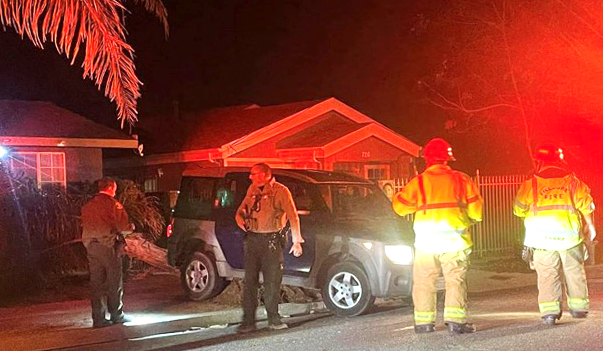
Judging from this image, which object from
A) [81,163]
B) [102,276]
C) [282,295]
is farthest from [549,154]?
[81,163]

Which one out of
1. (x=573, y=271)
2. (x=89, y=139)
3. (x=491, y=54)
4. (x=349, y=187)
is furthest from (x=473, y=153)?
(x=573, y=271)

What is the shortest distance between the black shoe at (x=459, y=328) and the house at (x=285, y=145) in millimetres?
14244

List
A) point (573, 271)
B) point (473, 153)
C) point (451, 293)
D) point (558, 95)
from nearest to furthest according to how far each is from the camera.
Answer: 1. point (451, 293)
2. point (573, 271)
3. point (558, 95)
4. point (473, 153)

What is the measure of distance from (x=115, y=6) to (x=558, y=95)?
13427 mm

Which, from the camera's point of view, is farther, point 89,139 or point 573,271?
point 89,139

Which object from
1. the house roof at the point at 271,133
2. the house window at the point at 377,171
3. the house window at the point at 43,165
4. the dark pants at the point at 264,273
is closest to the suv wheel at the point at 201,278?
the dark pants at the point at 264,273

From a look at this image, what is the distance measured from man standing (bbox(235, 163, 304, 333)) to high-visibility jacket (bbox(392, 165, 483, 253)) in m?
1.57

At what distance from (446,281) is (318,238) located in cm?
278

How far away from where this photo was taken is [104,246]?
9.12 metres

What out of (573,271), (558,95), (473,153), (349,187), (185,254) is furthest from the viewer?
(473,153)

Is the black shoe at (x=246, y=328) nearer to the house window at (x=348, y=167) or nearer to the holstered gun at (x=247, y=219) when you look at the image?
the holstered gun at (x=247, y=219)

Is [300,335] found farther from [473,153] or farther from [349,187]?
[473,153]

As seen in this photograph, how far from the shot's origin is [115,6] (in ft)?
28.8

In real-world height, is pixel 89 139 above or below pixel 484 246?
above
